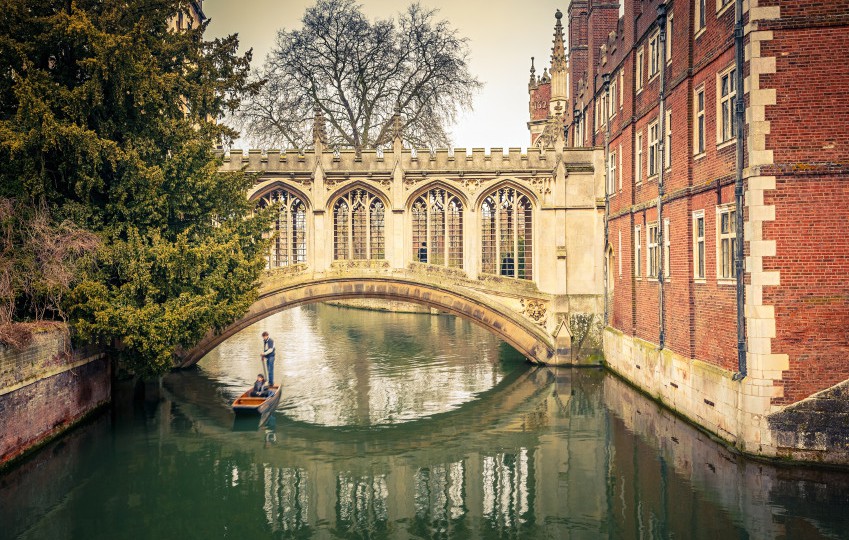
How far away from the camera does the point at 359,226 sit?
2139cm

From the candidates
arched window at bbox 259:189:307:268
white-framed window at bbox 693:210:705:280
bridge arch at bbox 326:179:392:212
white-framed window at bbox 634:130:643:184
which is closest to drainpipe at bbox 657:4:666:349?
white-framed window at bbox 693:210:705:280

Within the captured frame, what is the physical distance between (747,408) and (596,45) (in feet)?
55.4

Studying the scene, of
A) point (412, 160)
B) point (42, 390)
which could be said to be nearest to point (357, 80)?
point (412, 160)

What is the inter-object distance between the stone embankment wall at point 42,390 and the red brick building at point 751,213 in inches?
488

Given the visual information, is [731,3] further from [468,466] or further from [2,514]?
[2,514]

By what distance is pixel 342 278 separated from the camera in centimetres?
2094

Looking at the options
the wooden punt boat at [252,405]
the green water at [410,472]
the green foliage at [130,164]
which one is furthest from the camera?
the wooden punt boat at [252,405]

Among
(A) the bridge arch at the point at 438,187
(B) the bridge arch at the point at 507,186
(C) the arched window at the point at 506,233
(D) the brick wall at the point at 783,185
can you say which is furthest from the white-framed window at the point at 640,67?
(A) the bridge arch at the point at 438,187

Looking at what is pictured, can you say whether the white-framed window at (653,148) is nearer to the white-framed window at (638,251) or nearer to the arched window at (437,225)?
the white-framed window at (638,251)

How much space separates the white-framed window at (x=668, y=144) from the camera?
15.5 meters

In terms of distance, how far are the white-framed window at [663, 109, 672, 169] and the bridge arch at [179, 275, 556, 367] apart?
7.22m

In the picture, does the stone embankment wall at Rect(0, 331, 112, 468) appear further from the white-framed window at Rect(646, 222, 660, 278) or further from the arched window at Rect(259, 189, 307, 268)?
the white-framed window at Rect(646, 222, 660, 278)

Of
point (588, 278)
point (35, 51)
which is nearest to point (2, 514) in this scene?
point (35, 51)

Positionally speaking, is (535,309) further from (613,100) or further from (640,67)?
(640,67)
